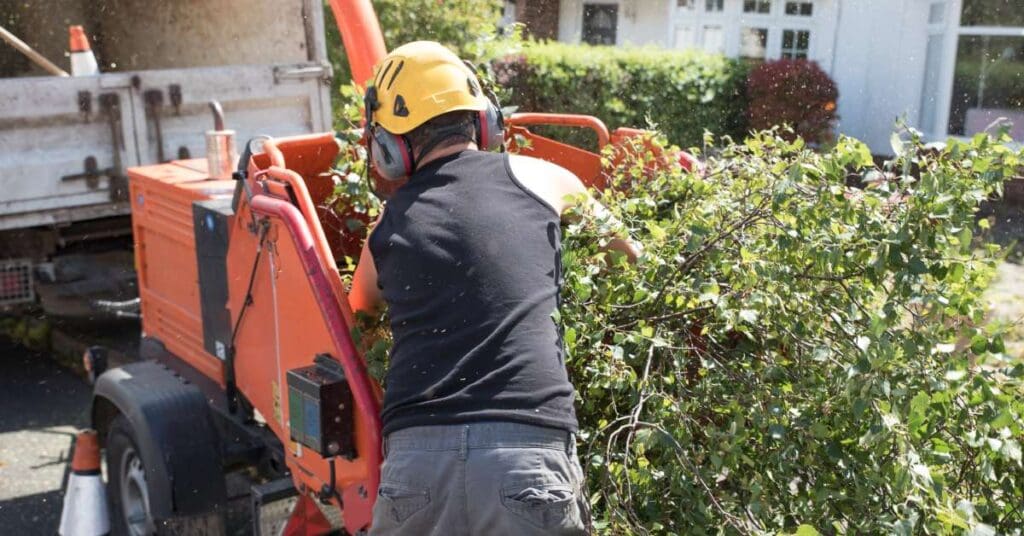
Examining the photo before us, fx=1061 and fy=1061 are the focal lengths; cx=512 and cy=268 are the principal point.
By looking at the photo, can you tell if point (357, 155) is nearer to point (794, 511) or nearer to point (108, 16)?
point (794, 511)

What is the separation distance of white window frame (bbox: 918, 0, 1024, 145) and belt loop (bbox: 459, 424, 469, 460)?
37.4ft

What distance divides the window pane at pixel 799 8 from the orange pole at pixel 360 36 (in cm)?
1282

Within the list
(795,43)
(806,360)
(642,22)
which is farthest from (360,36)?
(642,22)

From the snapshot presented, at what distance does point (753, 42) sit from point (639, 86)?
414 cm

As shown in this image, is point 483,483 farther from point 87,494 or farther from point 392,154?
point 87,494

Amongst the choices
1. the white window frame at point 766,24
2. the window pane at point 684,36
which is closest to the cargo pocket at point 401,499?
the white window frame at point 766,24

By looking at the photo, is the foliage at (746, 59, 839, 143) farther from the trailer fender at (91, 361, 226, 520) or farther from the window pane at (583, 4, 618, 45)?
the trailer fender at (91, 361, 226, 520)

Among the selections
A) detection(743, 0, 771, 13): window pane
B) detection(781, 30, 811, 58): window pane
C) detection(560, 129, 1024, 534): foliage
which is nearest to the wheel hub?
detection(560, 129, 1024, 534): foliage

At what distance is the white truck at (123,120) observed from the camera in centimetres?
582

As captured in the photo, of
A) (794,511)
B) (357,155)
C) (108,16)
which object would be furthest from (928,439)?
(108,16)

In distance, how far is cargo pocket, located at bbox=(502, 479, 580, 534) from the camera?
2342 millimetres

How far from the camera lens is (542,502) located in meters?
2.36

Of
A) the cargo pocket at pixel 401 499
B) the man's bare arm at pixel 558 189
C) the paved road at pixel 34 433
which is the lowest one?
the paved road at pixel 34 433

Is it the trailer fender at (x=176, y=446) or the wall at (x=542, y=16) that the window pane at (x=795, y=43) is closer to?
the wall at (x=542, y=16)
